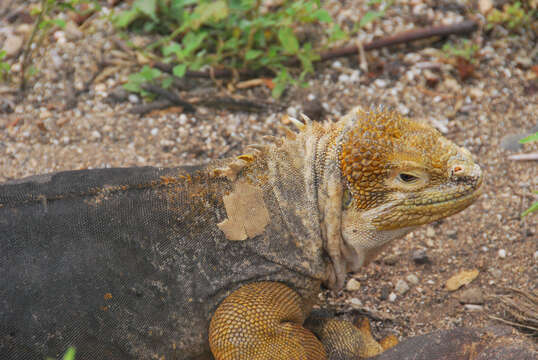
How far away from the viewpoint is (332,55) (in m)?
5.77

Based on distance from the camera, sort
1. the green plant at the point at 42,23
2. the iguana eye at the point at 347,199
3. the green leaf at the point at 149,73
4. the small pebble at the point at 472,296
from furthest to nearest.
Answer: the green leaf at the point at 149,73 → the green plant at the point at 42,23 → the small pebble at the point at 472,296 → the iguana eye at the point at 347,199

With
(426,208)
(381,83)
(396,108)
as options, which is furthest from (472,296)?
(381,83)

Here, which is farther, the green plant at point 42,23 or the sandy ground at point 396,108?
the green plant at point 42,23

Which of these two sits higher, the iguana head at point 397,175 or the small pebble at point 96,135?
the iguana head at point 397,175

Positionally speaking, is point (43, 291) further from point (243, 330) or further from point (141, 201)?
point (243, 330)

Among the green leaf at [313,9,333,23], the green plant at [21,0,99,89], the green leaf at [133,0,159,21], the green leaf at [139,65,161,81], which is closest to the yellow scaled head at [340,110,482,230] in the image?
the green leaf at [313,9,333,23]

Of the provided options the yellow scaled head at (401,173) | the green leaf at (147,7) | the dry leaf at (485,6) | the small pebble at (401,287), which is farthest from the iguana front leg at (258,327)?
the dry leaf at (485,6)

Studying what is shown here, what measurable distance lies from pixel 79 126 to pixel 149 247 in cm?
262

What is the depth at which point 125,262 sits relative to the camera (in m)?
3.06

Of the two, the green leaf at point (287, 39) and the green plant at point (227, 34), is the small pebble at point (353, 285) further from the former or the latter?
the green leaf at point (287, 39)

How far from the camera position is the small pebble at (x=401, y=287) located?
162 inches

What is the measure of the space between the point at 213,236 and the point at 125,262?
52 centimetres

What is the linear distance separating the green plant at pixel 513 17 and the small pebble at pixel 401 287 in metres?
3.32

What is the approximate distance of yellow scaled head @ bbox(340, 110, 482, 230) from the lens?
10.1ft
